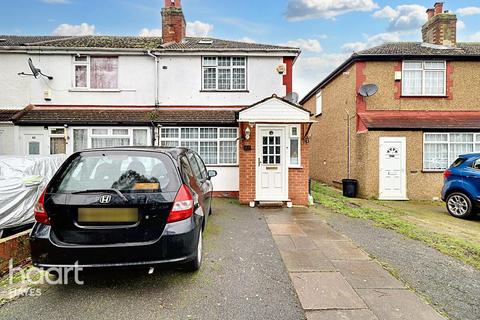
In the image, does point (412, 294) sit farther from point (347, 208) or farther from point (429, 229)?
point (347, 208)

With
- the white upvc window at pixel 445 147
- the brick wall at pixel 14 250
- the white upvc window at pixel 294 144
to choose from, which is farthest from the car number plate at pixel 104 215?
the white upvc window at pixel 445 147

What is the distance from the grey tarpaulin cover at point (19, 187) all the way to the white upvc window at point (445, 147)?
A: 39.1ft

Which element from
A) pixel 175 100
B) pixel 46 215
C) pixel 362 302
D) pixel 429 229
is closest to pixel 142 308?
pixel 46 215

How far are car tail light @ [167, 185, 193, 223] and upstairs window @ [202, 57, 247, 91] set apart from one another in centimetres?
820

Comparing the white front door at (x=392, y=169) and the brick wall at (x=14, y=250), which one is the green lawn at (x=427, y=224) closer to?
the white front door at (x=392, y=169)

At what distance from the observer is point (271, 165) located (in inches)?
321

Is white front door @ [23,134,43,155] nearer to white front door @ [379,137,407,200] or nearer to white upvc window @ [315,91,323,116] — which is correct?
white front door @ [379,137,407,200]

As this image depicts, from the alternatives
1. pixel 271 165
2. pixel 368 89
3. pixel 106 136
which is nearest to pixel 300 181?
pixel 271 165

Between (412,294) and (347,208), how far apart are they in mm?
5342

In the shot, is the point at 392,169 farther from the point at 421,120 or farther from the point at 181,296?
A: the point at 181,296

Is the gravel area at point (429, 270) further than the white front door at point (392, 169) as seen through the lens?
No

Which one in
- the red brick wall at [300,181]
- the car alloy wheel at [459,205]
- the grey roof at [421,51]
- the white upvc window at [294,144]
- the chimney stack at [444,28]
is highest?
the chimney stack at [444,28]

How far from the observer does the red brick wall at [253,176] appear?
8164 millimetres

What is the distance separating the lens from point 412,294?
10.2 feet
